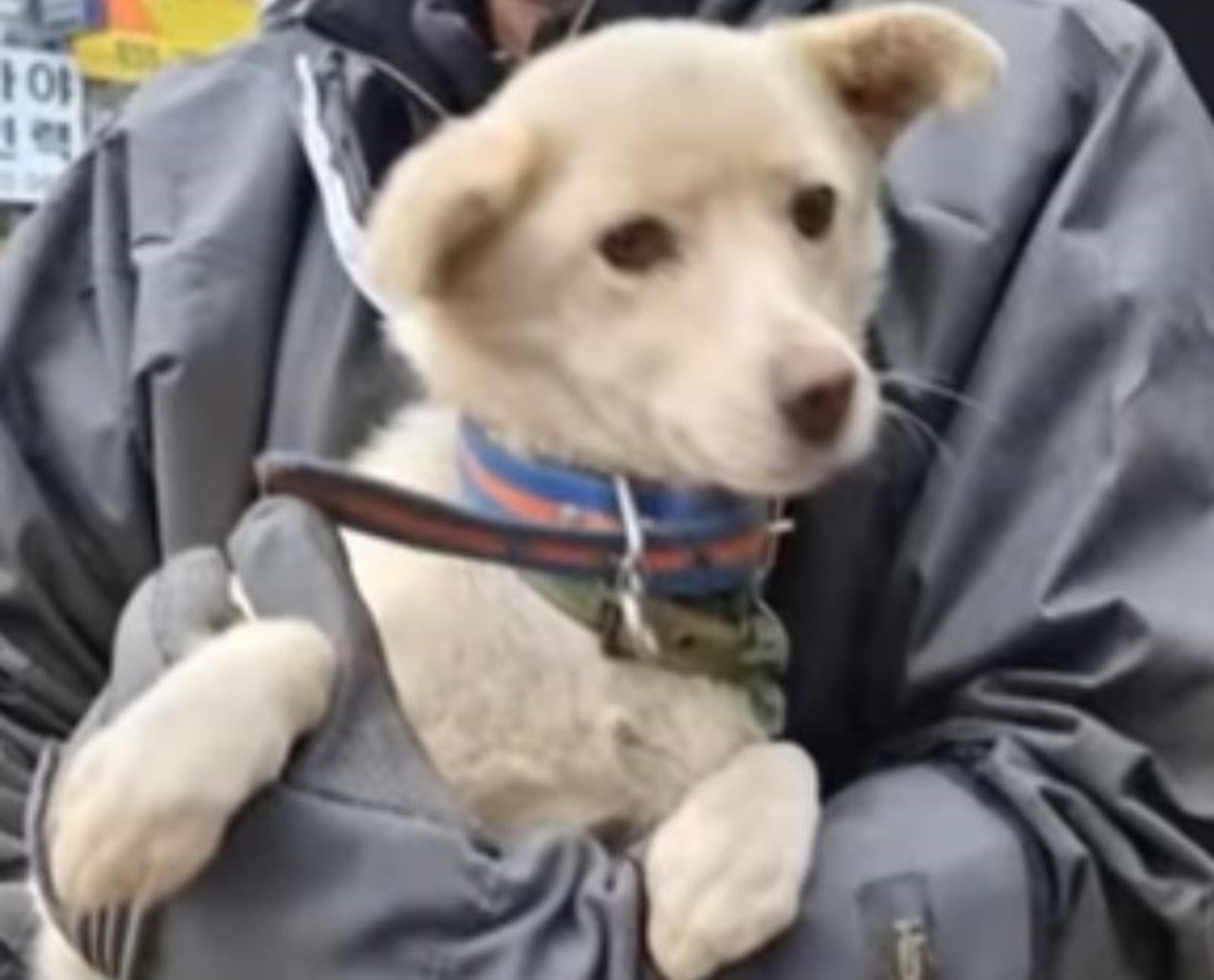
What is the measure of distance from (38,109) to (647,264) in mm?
1366

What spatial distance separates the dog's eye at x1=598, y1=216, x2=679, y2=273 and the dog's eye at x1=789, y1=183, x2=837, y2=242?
5 cm

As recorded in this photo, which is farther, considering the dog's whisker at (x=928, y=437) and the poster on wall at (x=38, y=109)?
the poster on wall at (x=38, y=109)

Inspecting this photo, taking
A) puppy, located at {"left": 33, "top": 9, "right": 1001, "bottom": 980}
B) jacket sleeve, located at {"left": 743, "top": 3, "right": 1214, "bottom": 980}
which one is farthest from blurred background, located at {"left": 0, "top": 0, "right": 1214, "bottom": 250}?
puppy, located at {"left": 33, "top": 9, "right": 1001, "bottom": 980}

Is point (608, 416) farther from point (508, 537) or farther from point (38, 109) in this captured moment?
point (38, 109)

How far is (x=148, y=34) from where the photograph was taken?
2.31m

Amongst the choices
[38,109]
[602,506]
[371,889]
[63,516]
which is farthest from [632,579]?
[38,109]

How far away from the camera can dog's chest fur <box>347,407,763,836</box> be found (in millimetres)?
1036

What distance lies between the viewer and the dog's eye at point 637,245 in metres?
1.00

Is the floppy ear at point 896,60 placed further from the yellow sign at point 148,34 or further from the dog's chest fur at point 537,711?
the yellow sign at point 148,34

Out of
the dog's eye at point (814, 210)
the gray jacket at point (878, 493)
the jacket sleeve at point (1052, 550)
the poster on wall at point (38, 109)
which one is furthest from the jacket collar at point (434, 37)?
the poster on wall at point (38, 109)

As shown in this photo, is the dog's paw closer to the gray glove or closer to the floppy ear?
the gray glove

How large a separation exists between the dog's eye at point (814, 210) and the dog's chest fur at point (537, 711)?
0.15 meters

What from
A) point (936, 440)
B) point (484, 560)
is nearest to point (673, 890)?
point (484, 560)

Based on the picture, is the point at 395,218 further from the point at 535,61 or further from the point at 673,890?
the point at 673,890
